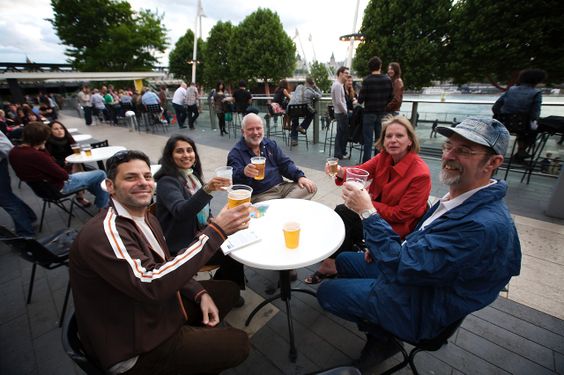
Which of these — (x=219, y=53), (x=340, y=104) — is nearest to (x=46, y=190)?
(x=340, y=104)

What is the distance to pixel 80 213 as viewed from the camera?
4.30 m

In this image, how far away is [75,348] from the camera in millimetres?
1101

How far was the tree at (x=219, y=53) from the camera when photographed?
30016 mm

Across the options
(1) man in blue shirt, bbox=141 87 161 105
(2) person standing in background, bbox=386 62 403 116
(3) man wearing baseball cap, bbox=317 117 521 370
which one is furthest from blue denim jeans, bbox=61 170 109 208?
(1) man in blue shirt, bbox=141 87 161 105

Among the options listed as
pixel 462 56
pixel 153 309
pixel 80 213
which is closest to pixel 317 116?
pixel 80 213

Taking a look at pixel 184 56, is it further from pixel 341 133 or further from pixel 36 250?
pixel 36 250

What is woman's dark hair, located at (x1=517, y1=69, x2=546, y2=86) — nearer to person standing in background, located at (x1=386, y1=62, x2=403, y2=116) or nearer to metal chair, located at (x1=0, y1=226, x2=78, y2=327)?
person standing in background, located at (x1=386, y1=62, x2=403, y2=116)

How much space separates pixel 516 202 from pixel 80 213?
733 cm

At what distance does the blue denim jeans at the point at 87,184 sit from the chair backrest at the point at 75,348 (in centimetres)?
334

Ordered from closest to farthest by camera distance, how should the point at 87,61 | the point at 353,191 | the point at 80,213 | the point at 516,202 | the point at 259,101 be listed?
the point at 353,191 → the point at 516,202 → the point at 80,213 → the point at 259,101 → the point at 87,61

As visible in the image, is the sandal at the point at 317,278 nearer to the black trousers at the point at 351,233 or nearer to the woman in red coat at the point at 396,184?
the woman in red coat at the point at 396,184

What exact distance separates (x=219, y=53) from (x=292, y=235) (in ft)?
115

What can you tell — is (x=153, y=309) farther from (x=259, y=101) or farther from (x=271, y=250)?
(x=259, y=101)

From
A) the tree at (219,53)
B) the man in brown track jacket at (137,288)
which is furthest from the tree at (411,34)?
the man in brown track jacket at (137,288)
